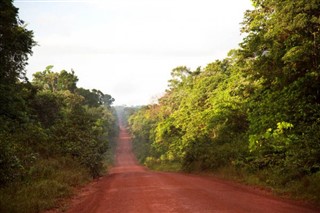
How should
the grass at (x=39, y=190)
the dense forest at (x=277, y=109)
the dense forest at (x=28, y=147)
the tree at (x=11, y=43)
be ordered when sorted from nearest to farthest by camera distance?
the grass at (x=39, y=190) < the dense forest at (x=28, y=147) < the dense forest at (x=277, y=109) < the tree at (x=11, y=43)

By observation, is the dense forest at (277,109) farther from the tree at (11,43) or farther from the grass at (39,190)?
the tree at (11,43)

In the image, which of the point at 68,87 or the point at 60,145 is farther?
the point at 68,87

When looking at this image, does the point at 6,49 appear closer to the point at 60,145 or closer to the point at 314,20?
the point at 60,145

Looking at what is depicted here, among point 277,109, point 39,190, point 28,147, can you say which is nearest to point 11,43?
point 28,147

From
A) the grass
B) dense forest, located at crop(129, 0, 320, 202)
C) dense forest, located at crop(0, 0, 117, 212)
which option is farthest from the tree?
dense forest, located at crop(129, 0, 320, 202)

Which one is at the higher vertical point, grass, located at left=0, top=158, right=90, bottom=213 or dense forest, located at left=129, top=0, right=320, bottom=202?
dense forest, located at left=129, top=0, right=320, bottom=202

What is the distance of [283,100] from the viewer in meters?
16.5

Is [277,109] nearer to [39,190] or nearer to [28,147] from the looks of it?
[39,190]

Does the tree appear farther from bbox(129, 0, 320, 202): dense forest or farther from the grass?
bbox(129, 0, 320, 202): dense forest

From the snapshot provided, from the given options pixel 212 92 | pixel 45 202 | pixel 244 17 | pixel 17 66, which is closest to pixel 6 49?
pixel 17 66

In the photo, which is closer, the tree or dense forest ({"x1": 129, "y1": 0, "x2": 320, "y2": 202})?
dense forest ({"x1": 129, "y1": 0, "x2": 320, "y2": 202})

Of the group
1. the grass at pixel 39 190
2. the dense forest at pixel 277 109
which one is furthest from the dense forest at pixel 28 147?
the dense forest at pixel 277 109

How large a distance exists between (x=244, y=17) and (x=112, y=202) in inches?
600

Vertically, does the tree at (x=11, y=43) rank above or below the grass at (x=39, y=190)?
above
